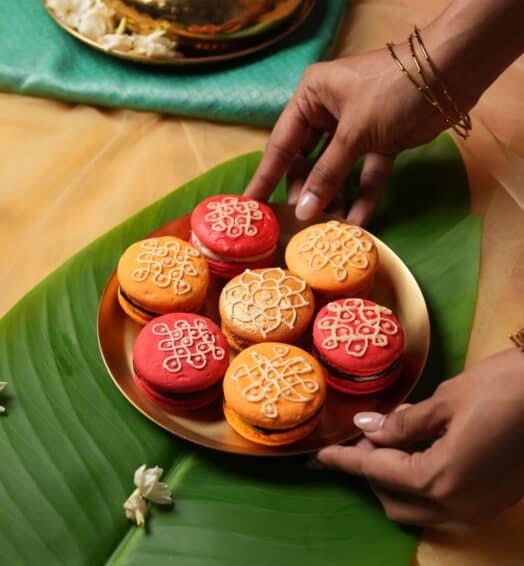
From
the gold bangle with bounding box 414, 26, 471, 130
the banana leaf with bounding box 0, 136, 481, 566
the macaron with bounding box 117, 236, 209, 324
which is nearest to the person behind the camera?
the banana leaf with bounding box 0, 136, 481, 566

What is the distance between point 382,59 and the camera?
1.58 m

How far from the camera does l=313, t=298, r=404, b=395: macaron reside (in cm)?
132

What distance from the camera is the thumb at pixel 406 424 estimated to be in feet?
3.73

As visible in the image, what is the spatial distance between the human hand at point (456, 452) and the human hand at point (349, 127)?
601 mm

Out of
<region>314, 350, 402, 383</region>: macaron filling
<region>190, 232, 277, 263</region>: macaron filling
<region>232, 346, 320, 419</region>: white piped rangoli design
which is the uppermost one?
<region>190, 232, 277, 263</region>: macaron filling

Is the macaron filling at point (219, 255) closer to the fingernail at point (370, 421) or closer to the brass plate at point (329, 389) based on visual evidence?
the brass plate at point (329, 389)

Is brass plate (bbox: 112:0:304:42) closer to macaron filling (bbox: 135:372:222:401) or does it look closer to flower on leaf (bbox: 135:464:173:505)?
macaron filling (bbox: 135:372:222:401)

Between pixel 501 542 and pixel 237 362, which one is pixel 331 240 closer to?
pixel 237 362

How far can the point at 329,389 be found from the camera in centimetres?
137

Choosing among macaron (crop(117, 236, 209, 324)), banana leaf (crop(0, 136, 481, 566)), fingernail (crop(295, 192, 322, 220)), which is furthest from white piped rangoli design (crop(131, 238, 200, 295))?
fingernail (crop(295, 192, 322, 220))

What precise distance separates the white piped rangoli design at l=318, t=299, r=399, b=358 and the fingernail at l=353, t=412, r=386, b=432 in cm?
11

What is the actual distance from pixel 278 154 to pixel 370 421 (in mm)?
687

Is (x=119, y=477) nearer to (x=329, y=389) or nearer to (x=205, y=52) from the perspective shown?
(x=329, y=389)

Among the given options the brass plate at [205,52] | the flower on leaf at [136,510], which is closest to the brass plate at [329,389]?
the flower on leaf at [136,510]
